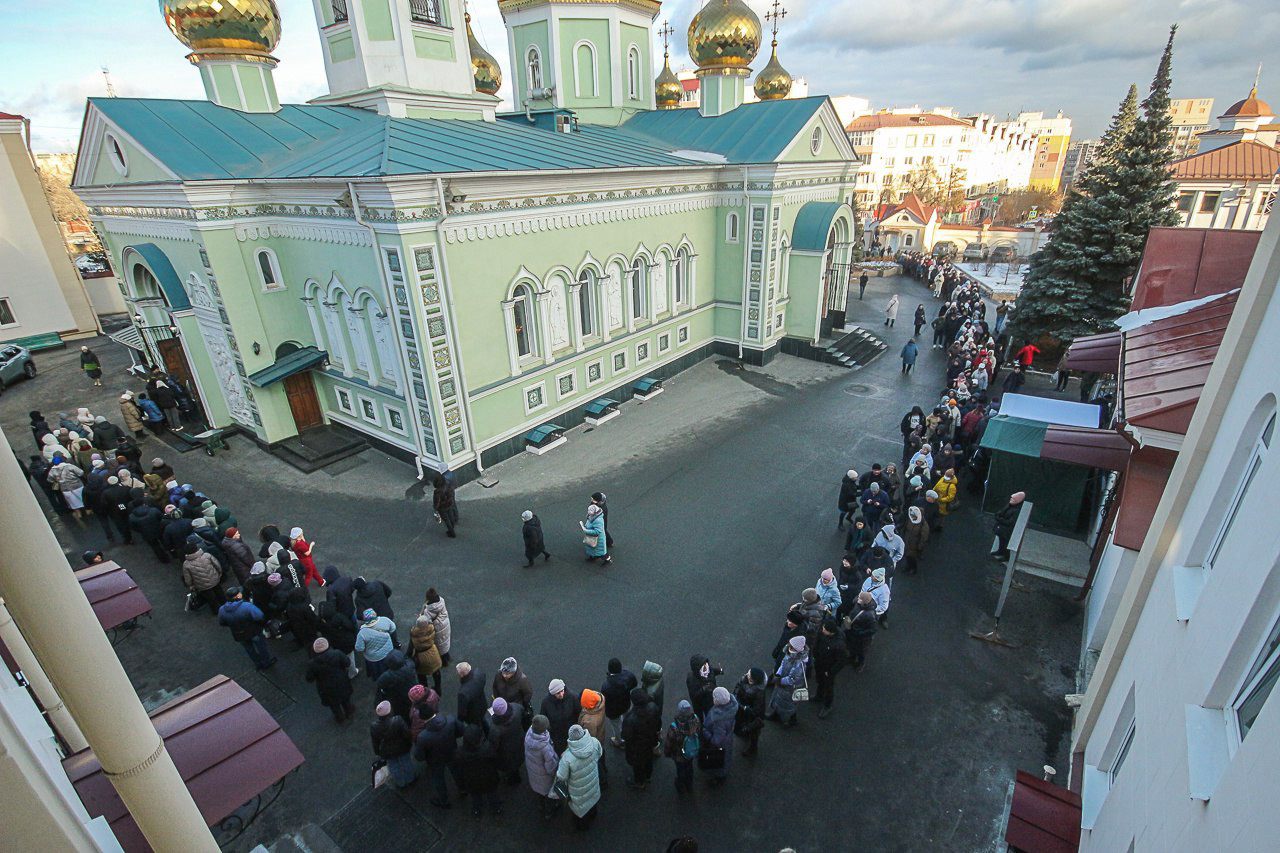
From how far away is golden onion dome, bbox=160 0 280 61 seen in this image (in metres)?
12.0

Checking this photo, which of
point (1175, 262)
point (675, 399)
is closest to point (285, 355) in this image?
point (675, 399)

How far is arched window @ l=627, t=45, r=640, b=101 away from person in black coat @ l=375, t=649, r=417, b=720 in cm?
1942

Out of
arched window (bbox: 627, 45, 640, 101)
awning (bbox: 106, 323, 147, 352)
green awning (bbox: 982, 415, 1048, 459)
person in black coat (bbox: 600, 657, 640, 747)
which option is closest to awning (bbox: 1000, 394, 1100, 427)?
green awning (bbox: 982, 415, 1048, 459)

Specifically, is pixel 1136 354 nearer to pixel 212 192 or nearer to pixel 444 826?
pixel 444 826

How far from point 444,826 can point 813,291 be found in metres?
16.3

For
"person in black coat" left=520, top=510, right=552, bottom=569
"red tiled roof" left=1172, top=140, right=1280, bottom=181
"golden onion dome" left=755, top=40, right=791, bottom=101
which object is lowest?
"person in black coat" left=520, top=510, right=552, bottom=569

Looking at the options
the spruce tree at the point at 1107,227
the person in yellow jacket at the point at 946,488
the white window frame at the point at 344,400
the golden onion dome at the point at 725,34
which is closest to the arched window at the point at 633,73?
the golden onion dome at the point at 725,34

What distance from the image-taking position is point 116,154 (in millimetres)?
12156

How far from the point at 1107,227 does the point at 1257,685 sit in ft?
55.9

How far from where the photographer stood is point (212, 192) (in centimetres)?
1112

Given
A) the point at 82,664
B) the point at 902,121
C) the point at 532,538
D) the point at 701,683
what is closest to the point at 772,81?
the point at 532,538

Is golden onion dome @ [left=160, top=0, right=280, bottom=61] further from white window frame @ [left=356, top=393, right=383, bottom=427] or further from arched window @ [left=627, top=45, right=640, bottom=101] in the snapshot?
arched window @ [left=627, top=45, right=640, bottom=101]

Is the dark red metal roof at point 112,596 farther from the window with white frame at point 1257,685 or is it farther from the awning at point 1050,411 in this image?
the awning at point 1050,411

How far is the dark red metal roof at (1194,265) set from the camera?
9.69 m
